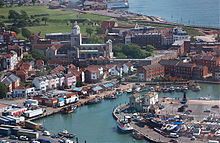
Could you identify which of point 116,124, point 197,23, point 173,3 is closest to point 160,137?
point 116,124

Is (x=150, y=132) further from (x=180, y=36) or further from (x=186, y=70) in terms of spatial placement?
(x=180, y=36)

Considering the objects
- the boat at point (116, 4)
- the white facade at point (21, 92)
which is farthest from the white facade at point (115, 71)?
the boat at point (116, 4)

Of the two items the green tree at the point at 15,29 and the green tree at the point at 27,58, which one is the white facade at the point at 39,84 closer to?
the green tree at the point at 27,58

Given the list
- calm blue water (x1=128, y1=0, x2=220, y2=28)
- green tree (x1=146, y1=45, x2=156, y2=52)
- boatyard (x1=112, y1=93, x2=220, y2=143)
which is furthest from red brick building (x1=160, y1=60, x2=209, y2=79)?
calm blue water (x1=128, y1=0, x2=220, y2=28)

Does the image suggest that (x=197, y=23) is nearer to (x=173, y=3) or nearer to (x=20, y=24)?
(x=20, y=24)

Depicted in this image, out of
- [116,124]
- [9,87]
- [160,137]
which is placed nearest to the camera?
[160,137]

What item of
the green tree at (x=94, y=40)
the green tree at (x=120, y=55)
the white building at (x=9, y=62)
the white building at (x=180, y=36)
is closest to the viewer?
the white building at (x=9, y=62)

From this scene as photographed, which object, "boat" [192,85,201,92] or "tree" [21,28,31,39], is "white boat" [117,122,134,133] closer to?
"boat" [192,85,201,92]

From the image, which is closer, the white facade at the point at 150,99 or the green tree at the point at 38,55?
the white facade at the point at 150,99
